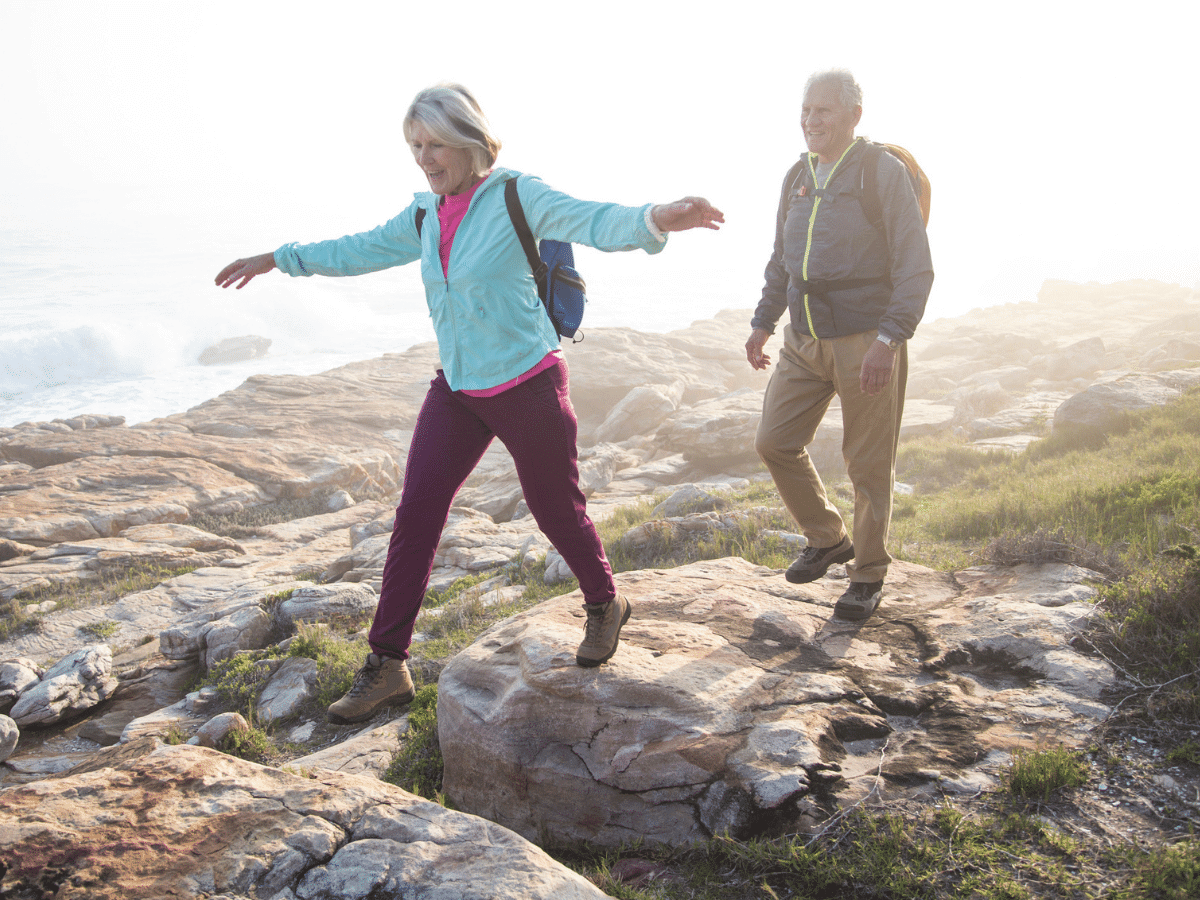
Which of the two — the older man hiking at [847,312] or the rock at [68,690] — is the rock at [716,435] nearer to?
the older man hiking at [847,312]

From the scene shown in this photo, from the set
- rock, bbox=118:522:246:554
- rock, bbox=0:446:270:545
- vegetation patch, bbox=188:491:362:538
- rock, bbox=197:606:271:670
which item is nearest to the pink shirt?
rock, bbox=197:606:271:670

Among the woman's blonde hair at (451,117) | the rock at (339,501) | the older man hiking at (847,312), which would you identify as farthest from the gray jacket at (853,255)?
the rock at (339,501)

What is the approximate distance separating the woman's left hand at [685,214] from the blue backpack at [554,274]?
2.00 ft

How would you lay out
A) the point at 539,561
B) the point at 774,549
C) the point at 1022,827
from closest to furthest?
the point at 1022,827 < the point at 774,549 < the point at 539,561

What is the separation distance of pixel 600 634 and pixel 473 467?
919 millimetres

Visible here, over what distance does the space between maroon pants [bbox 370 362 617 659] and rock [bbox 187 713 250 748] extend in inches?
61.1

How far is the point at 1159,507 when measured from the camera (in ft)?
15.7

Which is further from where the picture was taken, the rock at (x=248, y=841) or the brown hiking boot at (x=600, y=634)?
the brown hiking boot at (x=600, y=634)

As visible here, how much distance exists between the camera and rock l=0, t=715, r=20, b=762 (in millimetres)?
4781

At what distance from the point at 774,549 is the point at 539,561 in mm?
2377

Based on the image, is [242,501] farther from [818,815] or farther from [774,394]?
[818,815]

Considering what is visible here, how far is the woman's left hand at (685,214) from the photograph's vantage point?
234 cm

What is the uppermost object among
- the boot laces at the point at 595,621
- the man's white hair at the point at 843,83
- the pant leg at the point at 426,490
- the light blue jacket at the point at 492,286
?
the man's white hair at the point at 843,83

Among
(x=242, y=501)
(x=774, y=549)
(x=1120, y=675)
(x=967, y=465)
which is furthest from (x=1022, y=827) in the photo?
(x=242, y=501)
